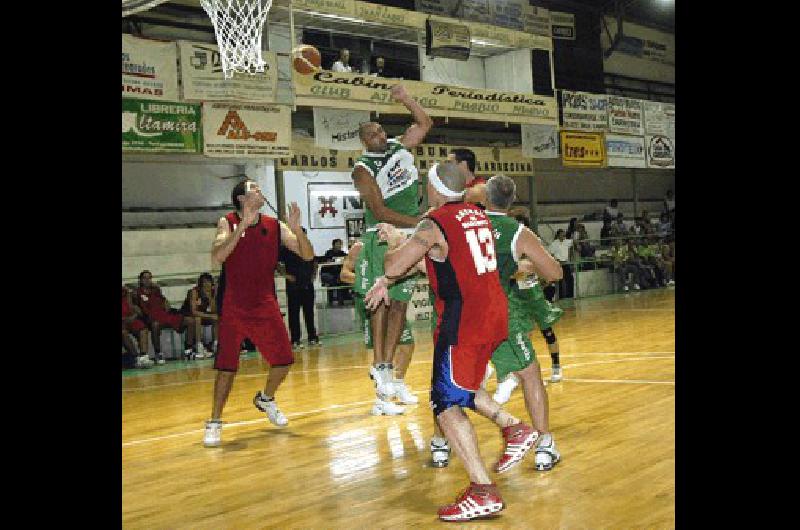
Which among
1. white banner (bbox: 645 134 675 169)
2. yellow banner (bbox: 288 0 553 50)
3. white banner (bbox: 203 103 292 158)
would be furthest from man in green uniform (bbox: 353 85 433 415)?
white banner (bbox: 645 134 675 169)

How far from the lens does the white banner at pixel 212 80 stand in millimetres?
14148

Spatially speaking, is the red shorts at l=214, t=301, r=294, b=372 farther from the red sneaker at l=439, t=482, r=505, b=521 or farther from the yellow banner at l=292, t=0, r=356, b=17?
the yellow banner at l=292, t=0, r=356, b=17

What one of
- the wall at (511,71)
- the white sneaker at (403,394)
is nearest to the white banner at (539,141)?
the wall at (511,71)

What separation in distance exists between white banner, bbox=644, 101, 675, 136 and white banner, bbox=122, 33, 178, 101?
1493 cm

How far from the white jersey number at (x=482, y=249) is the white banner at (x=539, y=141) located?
16.7 m

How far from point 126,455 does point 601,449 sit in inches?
142

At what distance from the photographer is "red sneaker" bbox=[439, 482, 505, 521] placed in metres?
4.21

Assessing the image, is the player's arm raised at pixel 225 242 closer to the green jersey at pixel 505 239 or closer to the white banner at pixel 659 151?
the green jersey at pixel 505 239

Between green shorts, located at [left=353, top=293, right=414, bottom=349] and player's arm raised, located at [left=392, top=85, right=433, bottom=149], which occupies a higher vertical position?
player's arm raised, located at [left=392, top=85, right=433, bottom=149]

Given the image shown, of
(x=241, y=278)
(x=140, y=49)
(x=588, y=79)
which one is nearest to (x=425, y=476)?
(x=241, y=278)

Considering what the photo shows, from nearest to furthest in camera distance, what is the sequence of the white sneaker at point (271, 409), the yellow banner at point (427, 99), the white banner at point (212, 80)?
the white sneaker at point (271, 409)
the white banner at point (212, 80)
the yellow banner at point (427, 99)

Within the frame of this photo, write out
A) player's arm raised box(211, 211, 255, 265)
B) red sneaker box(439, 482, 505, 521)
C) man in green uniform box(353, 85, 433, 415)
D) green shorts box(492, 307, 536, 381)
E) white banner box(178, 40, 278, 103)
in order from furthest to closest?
white banner box(178, 40, 278, 103) < man in green uniform box(353, 85, 433, 415) < player's arm raised box(211, 211, 255, 265) < green shorts box(492, 307, 536, 381) < red sneaker box(439, 482, 505, 521)

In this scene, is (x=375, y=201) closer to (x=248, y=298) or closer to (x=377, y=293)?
(x=248, y=298)

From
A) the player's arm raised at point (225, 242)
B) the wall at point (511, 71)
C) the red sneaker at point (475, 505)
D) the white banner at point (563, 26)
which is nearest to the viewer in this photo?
the red sneaker at point (475, 505)
